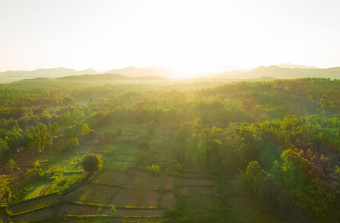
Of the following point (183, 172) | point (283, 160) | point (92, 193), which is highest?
point (283, 160)

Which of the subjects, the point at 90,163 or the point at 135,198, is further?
the point at 90,163

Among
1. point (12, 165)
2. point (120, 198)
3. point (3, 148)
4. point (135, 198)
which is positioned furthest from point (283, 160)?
point (3, 148)

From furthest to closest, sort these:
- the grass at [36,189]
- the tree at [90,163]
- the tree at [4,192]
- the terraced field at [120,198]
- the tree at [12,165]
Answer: the tree at [12,165], the tree at [90,163], the grass at [36,189], the tree at [4,192], the terraced field at [120,198]

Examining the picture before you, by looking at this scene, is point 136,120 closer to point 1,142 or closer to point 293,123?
point 1,142

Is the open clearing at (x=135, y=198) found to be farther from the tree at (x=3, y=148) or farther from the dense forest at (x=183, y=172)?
the tree at (x=3, y=148)

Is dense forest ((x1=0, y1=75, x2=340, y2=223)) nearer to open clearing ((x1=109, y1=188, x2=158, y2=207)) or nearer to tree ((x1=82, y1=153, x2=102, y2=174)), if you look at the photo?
open clearing ((x1=109, y1=188, x2=158, y2=207))

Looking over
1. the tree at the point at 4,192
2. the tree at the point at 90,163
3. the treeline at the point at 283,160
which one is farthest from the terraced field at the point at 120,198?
the treeline at the point at 283,160

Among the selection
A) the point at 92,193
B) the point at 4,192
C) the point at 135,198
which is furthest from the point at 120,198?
→ the point at 4,192

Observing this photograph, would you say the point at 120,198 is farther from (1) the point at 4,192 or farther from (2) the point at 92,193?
(1) the point at 4,192

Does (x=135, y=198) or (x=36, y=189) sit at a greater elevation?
(x=36, y=189)

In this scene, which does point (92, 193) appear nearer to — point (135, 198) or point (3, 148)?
point (135, 198)

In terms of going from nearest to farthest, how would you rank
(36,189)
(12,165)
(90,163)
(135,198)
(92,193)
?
(135,198)
(92,193)
(36,189)
(90,163)
(12,165)

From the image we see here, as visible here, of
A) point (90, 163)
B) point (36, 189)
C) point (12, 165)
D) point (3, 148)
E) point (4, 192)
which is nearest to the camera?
point (4, 192)
